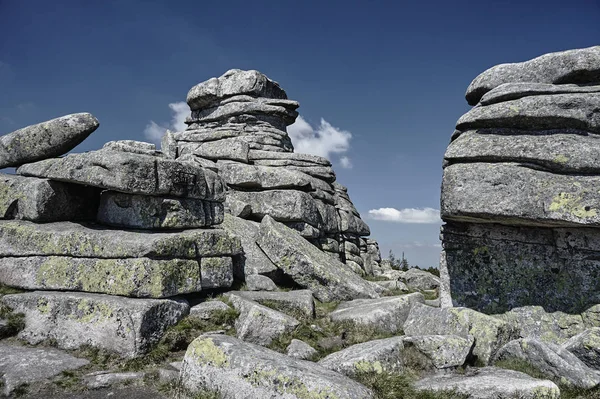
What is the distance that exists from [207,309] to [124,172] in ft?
15.5

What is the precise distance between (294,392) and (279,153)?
60.8 ft

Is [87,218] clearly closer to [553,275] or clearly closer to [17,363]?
[17,363]

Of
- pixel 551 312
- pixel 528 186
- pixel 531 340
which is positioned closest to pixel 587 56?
pixel 528 186

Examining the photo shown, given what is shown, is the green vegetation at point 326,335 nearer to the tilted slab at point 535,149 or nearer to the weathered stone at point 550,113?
the tilted slab at point 535,149

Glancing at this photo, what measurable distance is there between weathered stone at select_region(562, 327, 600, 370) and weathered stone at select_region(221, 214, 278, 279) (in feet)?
32.1

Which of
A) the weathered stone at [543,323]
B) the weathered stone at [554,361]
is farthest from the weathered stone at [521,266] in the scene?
the weathered stone at [554,361]

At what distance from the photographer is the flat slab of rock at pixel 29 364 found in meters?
8.32

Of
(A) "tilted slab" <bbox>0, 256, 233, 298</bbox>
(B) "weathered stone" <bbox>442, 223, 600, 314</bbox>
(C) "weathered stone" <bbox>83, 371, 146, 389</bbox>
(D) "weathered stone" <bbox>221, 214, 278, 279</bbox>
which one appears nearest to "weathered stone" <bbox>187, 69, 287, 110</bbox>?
(D) "weathered stone" <bbox>221, 214, 278, 279</bbox>

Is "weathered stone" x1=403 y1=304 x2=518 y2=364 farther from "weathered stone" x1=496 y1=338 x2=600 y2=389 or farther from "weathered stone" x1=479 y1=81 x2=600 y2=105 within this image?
"weathered stone" x1=479 y1=81 x2=600 y2=105

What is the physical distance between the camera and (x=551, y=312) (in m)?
10.7

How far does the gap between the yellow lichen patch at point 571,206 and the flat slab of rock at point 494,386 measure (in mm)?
4270

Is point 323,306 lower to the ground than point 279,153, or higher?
lower

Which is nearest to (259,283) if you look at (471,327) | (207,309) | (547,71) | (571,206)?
(207,309)

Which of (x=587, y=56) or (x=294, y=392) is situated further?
(x=587, y=56)
